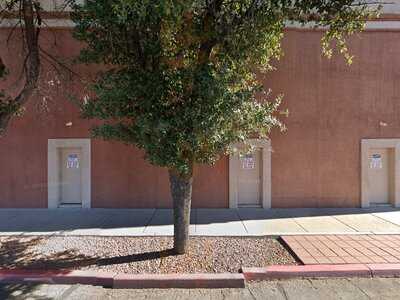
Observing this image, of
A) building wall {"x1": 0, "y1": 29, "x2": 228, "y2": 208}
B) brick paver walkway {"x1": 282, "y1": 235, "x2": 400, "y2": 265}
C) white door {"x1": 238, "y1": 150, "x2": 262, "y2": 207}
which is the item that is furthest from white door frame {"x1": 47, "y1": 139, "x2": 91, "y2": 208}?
brick paver walkway {"x1": 282, "y1": 235, "x2": 400, "y2": 265}

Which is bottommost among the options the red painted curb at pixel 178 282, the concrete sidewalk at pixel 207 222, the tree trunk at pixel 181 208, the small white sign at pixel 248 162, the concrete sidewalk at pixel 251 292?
the concrete sidewalk at pixel 251 292

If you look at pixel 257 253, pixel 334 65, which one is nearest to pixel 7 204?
pixel 257 253

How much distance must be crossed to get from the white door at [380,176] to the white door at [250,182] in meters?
3.37

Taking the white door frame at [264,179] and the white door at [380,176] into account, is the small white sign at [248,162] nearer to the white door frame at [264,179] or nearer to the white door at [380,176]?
the white door frame at [264,179]

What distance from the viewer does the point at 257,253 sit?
6781mm

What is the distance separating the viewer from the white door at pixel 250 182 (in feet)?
37.3

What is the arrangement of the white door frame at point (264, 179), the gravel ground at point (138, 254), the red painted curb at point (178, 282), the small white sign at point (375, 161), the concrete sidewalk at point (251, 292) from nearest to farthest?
the concrete sidewalk at point (251, 292), the red painted curb at point (178, 282), the gravel ground at point (138, 254), the white door frame at point (264, 179), the small white sign at point (375, 161)

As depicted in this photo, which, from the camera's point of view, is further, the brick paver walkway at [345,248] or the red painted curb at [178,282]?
the brick paver walkway at [345,248]

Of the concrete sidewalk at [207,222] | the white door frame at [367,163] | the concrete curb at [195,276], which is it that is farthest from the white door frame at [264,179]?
the concrete curb at [195,276]

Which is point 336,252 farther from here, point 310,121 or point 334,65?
point 334,65

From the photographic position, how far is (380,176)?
456 inches

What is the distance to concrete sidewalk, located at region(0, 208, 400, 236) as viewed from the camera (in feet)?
27.6

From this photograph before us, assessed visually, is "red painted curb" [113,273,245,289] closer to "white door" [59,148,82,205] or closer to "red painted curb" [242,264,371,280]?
"red painted curb" [242,264,371,280]

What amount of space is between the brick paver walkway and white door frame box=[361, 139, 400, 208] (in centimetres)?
336
